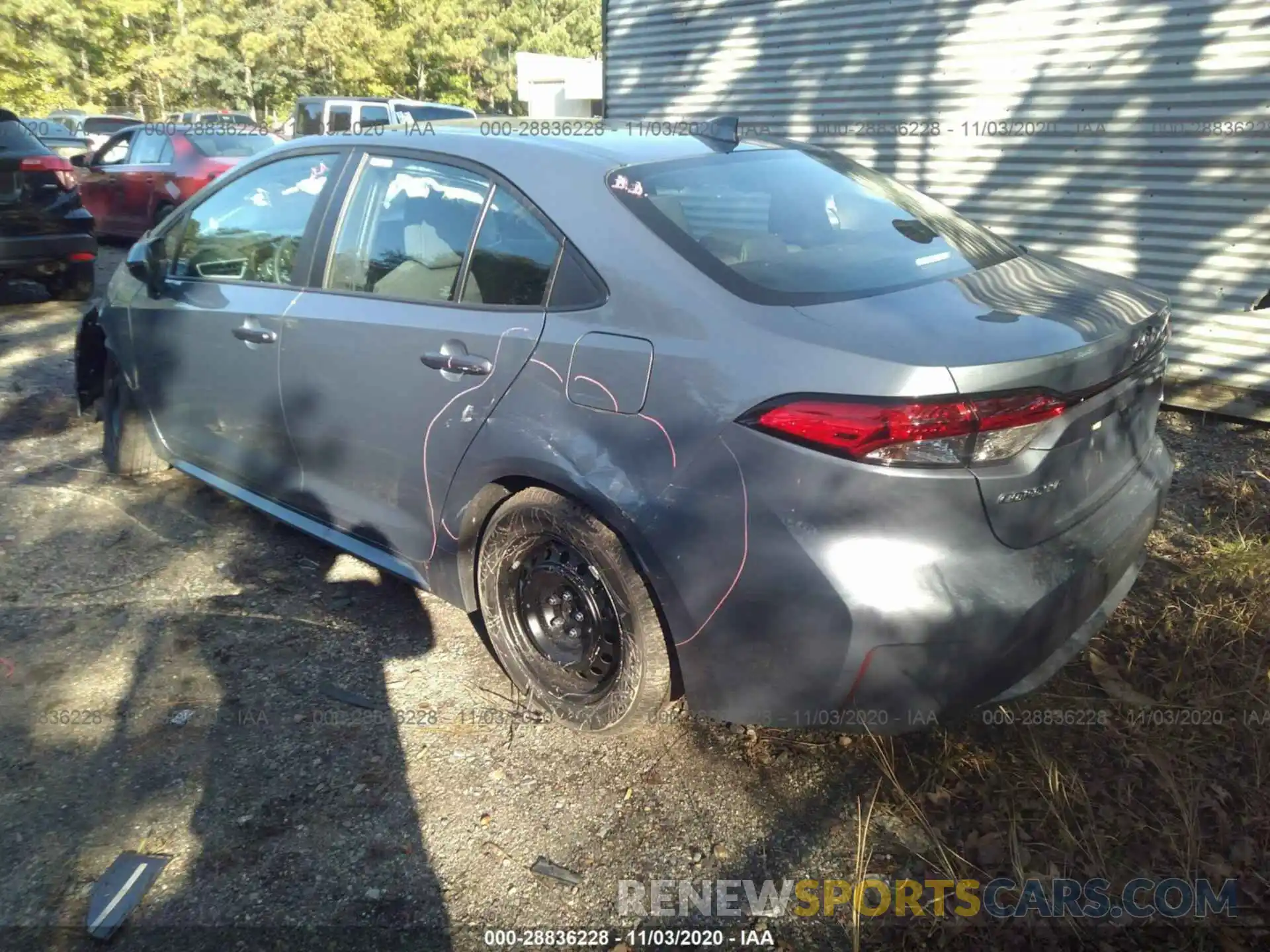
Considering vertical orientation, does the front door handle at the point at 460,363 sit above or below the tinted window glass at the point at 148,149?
below

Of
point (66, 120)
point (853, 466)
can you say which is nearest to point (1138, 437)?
point (853, 466)

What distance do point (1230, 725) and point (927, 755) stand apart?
90 centimetres

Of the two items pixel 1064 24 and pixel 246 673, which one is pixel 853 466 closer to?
pixel 246 673

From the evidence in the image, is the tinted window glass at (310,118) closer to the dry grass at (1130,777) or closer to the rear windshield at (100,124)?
the rear windshield at (100,124)

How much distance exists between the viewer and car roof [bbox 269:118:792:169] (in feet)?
9.29

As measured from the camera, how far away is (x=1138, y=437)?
2.57 metres

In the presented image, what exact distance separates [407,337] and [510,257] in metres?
0.44

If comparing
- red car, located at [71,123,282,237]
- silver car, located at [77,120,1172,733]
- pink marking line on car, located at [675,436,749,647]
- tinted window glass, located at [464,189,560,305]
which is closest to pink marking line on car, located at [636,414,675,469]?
silver car, located at [77,120,1172,733]

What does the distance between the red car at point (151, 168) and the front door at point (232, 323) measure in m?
6.95

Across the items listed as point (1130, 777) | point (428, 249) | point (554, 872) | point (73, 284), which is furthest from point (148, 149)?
point (1130, 777)

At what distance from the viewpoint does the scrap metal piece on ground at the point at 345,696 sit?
298 centimetres

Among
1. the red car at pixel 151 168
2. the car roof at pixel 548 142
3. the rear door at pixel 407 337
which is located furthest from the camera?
the red car at pixel 151 168

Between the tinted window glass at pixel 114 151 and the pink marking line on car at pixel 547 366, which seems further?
the tinted window glass at pixel 114 151

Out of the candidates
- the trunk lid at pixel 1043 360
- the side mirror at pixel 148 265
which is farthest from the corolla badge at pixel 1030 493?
the side mirror at pixel 148 265
